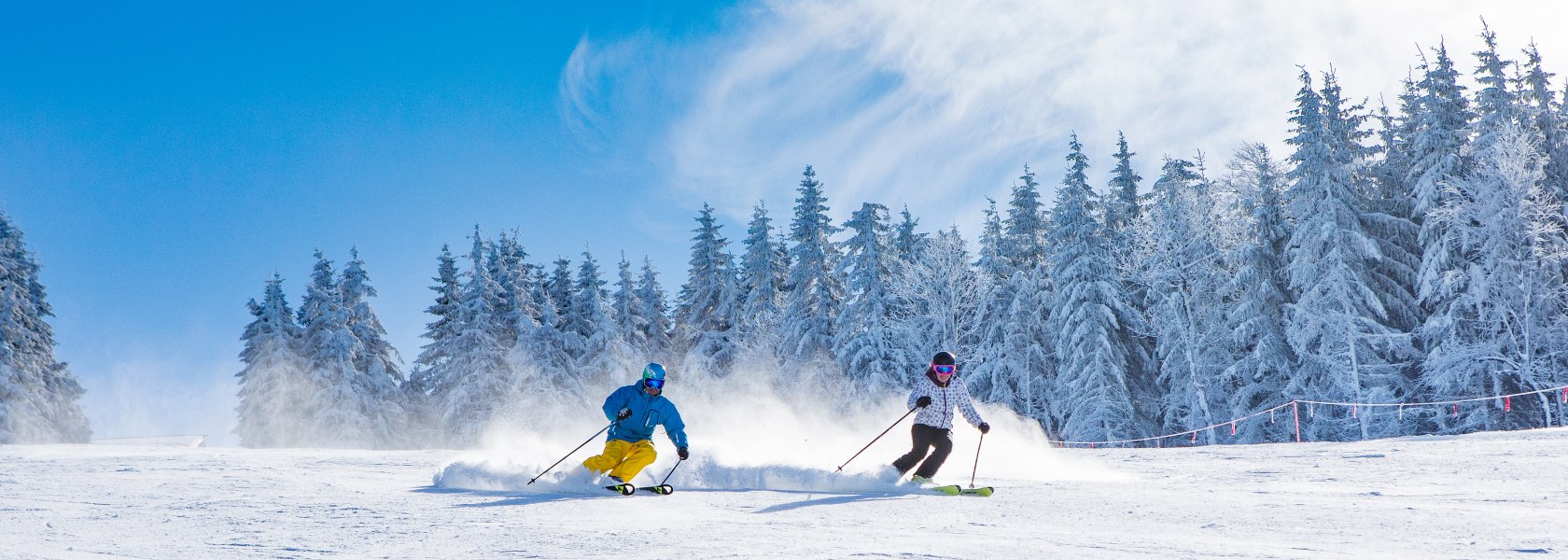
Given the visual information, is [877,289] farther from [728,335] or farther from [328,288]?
[328,288]

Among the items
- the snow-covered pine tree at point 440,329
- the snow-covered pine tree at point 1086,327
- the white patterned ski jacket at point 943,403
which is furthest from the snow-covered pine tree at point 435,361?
the white patterned ski jacket at point 943,403

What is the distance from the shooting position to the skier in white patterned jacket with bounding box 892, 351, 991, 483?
29.8ft

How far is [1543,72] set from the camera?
31219 mm

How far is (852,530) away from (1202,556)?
213 cm

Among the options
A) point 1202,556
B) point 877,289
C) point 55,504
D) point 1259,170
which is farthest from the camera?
point 877,289

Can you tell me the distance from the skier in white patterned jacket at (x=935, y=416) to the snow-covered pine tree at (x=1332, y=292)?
80.4ft

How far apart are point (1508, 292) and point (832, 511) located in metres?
29.1

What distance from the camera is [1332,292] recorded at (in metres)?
29.4

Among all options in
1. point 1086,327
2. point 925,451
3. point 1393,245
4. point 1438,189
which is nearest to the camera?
point 925,451

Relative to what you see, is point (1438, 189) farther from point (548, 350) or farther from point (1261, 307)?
point (548, 350)

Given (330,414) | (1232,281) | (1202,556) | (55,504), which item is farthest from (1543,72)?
(330,414)

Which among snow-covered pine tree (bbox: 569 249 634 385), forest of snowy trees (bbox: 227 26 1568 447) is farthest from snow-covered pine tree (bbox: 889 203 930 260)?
snow-covered pine tree (bbox: 569 249 634 385)

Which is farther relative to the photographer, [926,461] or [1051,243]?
[1051,243]

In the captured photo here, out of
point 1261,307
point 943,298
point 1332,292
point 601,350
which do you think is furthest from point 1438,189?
point 601,350
